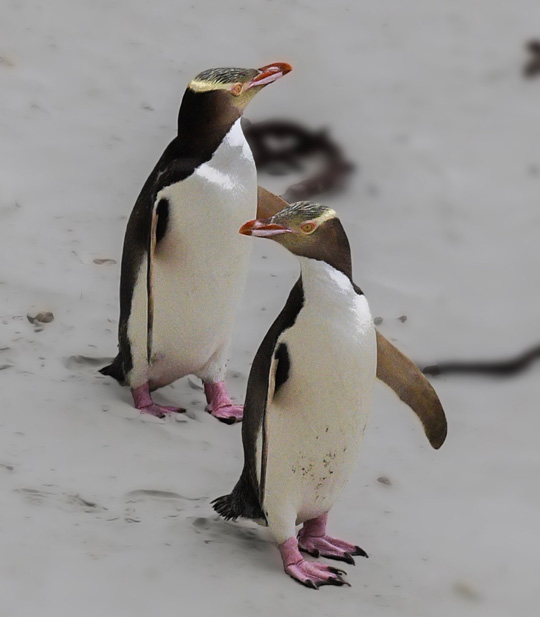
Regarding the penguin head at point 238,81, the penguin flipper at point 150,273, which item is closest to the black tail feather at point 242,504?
the penguin flipper at point 150,273

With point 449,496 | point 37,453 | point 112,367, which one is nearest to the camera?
point 37,453

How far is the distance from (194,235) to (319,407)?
674mm

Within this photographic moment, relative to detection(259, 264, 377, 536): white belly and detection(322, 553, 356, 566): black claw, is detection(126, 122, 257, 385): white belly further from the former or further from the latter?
detection(322, 553, 356, 566): black claw

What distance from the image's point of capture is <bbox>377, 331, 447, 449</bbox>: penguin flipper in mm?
2631

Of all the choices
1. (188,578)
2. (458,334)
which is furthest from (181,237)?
(458,334)

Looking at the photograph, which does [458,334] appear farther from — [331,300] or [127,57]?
[127,57]

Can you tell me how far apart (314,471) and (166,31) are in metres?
3.44

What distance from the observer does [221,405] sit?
128 inches

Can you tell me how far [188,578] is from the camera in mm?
2418

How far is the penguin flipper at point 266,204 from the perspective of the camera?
3.16 meters

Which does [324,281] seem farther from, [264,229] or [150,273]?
[150,273]

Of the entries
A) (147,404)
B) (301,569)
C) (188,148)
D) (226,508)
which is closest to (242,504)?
(226,508)

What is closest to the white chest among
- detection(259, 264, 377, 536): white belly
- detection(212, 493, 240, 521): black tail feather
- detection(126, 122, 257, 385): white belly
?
detection(259, 264, 377, 536): white belly

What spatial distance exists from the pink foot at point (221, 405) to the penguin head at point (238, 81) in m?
0.71
